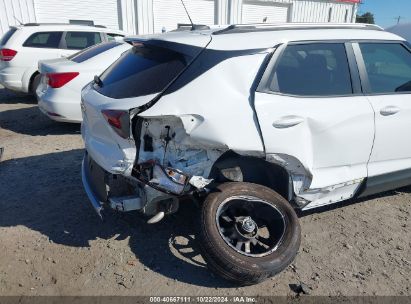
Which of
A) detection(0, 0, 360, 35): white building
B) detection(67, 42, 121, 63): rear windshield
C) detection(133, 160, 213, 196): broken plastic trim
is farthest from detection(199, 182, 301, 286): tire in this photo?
detection(0, 0, 360, 35): white building

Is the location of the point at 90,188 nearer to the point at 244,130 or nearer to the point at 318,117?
the point at 244,130

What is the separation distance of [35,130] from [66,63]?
54.1 inches

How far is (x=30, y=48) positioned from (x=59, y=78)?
121 inches

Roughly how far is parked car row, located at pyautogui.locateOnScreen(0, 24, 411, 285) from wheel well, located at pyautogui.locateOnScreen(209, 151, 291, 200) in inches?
0.4

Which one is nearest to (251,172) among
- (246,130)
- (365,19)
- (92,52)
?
(246,130)

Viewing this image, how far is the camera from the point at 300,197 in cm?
321

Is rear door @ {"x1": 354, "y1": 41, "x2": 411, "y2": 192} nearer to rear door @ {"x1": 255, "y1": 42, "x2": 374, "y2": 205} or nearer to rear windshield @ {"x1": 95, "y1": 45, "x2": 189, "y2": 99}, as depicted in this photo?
rear door @ {"x1": 255, "y1": 42, "x2": 374, "y2": 205}

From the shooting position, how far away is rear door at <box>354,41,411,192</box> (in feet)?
11.1

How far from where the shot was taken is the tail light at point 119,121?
8.64 ft

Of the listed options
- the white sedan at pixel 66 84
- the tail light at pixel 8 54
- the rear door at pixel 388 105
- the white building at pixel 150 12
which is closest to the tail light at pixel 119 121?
the rear door at pixel 388 105

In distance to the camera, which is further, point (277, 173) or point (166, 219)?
point (166, 219)

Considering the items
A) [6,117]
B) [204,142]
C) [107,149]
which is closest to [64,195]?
[107,149]

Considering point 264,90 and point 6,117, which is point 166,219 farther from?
point 6,117

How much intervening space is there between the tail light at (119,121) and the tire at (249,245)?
0.84 metres
